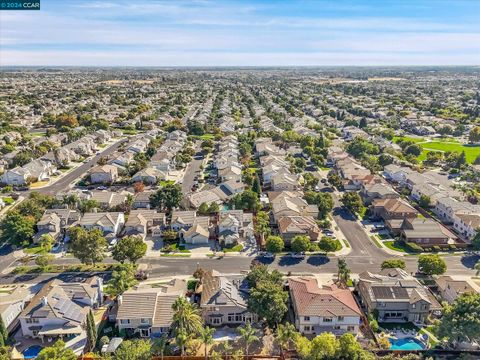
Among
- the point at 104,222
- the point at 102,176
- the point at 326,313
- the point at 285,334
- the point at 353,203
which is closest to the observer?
the point at 285,334

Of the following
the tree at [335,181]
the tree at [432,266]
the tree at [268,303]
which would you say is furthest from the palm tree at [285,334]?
the tree at [335,181]

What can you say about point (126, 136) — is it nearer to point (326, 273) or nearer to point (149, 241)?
point (149, 241)

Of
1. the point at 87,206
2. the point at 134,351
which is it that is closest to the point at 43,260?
the point at 87,206

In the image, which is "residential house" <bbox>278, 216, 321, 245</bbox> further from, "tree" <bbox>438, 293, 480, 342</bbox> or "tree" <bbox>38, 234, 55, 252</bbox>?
"tree" <bbox>38, 234, 55, 252</bbox>

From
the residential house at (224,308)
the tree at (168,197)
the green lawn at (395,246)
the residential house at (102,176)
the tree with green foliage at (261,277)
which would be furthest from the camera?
the residential house at (102,176)

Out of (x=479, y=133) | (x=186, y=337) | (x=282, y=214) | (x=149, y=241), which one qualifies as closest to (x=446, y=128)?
(x=479, y=133)

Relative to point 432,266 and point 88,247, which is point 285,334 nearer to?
point 432,266

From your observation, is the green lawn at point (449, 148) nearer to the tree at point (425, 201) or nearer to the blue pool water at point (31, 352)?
the tree at point (425, 201)
